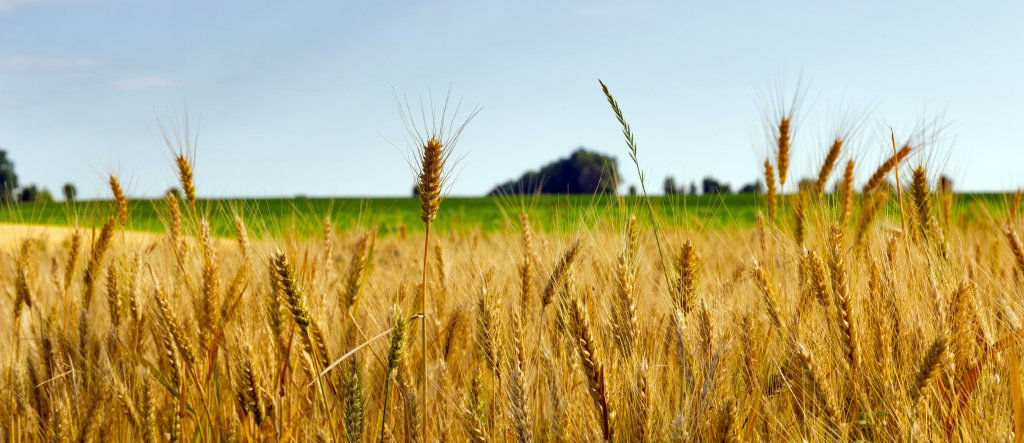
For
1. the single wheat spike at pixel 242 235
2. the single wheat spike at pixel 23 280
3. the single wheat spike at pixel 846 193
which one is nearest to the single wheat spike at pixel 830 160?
the single wheat spike at pixel 846 193

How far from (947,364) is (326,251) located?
210 centimetres

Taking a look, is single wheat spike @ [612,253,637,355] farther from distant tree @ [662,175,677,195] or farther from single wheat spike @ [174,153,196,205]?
single wheat spike @ [174,153,196,205]

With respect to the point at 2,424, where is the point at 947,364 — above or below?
A: above

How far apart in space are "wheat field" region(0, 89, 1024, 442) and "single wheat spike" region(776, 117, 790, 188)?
1.16ft

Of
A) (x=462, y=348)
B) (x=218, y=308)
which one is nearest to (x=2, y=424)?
(x=218, y=308)

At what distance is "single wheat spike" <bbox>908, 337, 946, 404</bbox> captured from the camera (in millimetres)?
1436

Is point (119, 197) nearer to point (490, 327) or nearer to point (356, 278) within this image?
point (356, 278)

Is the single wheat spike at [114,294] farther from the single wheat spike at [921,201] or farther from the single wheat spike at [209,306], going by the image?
the single wheat spike at [921,201]

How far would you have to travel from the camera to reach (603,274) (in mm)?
2318

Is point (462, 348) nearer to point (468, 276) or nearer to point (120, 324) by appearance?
point (468, 276)

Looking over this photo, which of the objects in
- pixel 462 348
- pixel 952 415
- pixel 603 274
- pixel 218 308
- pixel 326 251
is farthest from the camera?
pixel 326 251

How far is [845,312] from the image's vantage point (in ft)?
5.47

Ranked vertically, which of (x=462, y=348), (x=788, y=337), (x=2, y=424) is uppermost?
(x=788, y=337)

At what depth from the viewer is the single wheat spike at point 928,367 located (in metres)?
1.44
